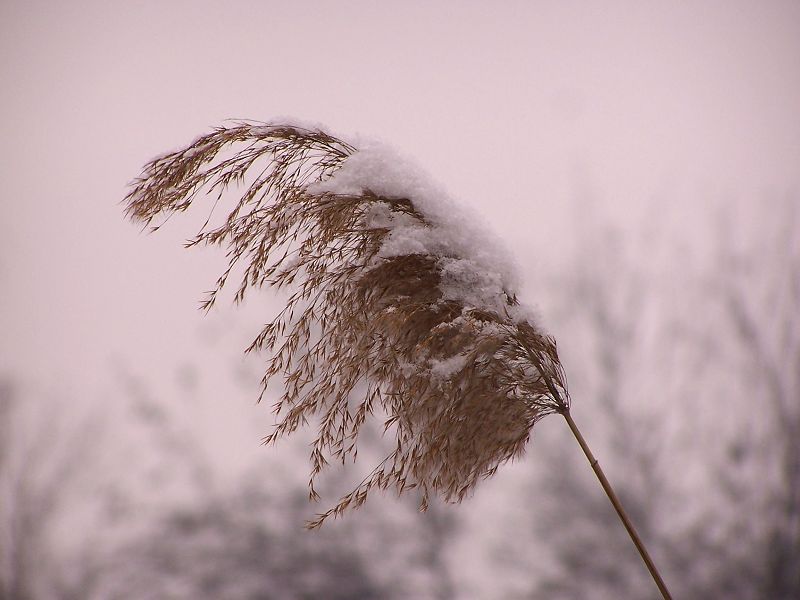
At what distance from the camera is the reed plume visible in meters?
1.75

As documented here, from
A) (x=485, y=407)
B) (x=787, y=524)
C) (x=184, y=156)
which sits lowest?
(x=787, y=524)

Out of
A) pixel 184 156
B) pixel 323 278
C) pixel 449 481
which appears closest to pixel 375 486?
pixel 449 481

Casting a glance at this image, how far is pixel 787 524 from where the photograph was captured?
29.8ft

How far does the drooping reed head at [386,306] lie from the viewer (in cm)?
175

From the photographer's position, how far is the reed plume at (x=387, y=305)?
1.75m

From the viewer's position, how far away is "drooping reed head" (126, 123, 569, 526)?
175 centimetres

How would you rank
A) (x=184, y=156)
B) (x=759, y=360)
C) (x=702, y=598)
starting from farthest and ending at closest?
(x=759, y=360), (x=702, y=598), (x=184, y=156)

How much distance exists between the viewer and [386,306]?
5.82ft

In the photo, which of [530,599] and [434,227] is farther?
[530,599]

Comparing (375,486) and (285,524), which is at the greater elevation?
(375,486)

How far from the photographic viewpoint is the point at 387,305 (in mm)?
1773

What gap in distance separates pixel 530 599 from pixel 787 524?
379cm

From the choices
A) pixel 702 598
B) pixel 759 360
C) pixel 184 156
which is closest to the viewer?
pixel 184 156

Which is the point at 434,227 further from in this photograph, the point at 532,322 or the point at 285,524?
the point at 285,524
